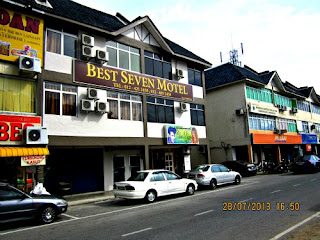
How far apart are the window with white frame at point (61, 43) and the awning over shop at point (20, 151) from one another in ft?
16.5

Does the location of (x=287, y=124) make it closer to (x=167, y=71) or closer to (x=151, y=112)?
(x=167, y=71)

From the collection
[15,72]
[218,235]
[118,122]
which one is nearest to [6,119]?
[15,72]

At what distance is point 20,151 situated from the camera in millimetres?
11359

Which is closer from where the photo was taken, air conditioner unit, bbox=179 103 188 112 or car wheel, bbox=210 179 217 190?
car wheel, bbox=210 179 217 190

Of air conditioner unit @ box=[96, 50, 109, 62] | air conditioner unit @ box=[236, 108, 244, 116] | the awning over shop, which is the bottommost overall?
the awning over shop

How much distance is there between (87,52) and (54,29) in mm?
1941

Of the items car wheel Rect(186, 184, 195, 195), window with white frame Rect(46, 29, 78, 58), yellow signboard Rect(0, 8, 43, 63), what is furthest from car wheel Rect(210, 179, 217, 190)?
yellow signboard Rect(0, 8, 43, 63)

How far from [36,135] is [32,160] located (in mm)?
1093

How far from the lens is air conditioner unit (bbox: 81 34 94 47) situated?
14.3 metres

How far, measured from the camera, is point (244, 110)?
27.5 m

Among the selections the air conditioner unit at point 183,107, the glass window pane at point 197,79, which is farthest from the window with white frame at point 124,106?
the glass window pane at point 197,79

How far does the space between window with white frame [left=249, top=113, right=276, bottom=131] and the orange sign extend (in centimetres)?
94

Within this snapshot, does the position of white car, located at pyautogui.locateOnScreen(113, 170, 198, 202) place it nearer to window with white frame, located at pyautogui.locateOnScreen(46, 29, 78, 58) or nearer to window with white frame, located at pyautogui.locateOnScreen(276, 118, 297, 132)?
window with white frame, located at pyautogui.locateOnScreen(46, 29, 78, 58)

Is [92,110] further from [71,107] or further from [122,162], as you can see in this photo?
[122,162]
